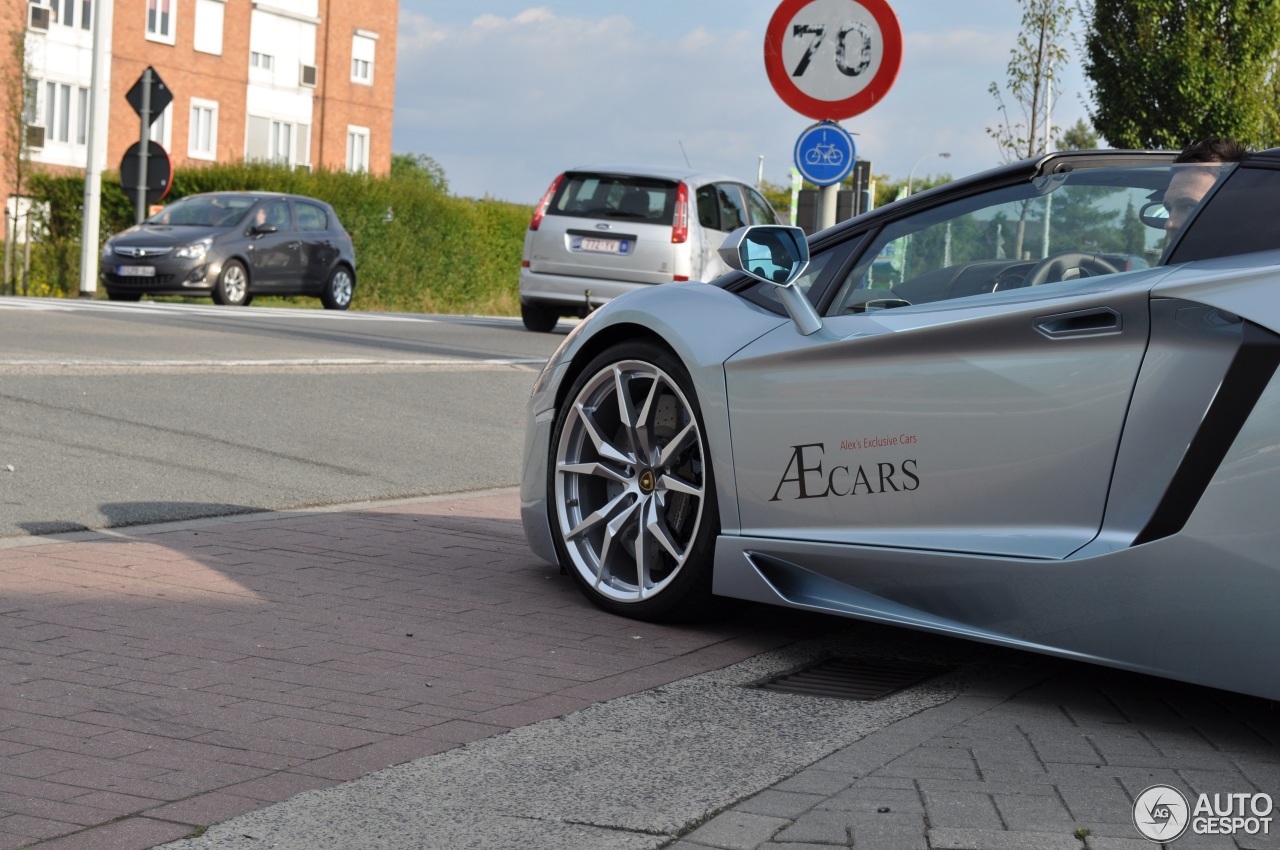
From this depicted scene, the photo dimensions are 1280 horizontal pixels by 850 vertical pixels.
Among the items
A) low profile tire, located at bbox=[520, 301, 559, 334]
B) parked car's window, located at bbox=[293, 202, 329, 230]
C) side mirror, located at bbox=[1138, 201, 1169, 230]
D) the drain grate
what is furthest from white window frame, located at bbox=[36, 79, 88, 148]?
side mirror, located at bbox=[1138, 201, 1169, 230]

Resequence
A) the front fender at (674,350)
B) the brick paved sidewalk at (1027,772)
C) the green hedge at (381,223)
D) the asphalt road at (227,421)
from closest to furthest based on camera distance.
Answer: the brick paved sidewalk at (1027,772) < the front fender at (674,350) < the asphalt road at (227,421) < the green hedge at (381,223)

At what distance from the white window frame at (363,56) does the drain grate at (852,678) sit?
Result: 172 ft

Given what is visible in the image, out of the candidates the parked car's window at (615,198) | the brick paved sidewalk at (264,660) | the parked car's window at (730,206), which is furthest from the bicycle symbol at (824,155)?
the parked car's window at (730,206)

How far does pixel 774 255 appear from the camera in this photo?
14.7 feet

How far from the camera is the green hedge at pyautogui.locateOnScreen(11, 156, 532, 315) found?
95.8 ft

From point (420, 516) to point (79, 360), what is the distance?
3980 mm

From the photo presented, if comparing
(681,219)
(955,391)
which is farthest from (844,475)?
(681,219)

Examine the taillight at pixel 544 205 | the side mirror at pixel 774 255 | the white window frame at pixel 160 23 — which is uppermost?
the white window frame at pixel 160 23

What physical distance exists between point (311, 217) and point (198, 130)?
88.2ft

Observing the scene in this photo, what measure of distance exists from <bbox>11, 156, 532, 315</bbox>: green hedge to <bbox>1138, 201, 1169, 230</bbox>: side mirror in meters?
25.2

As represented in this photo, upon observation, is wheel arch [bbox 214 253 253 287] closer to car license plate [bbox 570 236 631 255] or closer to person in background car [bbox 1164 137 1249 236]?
car license plate [bbox 570 236 631 255]

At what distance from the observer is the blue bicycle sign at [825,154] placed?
8.84 metres

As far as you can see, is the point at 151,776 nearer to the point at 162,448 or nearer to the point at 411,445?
the point at 162,448

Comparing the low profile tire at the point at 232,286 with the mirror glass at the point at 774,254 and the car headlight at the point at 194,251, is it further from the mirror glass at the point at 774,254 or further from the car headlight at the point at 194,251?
the mirror glass at the point at 774,254
